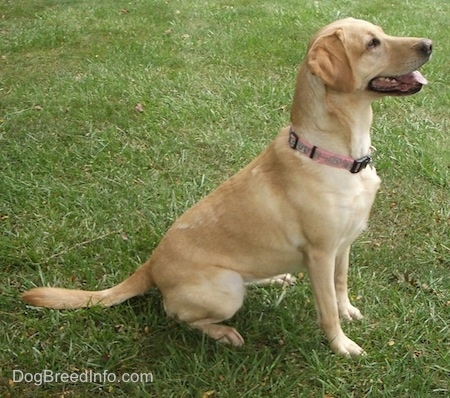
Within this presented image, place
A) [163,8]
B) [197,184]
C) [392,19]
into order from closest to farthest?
[197,184], [392,19], [163,8]

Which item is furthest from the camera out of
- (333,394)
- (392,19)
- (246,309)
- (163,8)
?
(163,8)

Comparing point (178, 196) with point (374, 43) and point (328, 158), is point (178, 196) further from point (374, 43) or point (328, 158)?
point (374, 43)

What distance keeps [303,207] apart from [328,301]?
487 mm

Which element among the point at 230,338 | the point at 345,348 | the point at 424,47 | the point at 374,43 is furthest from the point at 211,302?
the point at 424,47

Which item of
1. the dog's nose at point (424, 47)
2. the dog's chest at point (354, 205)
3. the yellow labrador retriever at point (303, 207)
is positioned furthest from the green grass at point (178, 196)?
the dog's nose at point (424, 47)

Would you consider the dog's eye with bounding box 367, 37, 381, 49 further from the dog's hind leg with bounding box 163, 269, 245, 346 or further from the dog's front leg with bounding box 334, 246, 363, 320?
the dog's hind leg with bounding box 163, 269, 245, 346

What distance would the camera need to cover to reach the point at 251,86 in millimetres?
5758

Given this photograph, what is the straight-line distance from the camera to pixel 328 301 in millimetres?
2832

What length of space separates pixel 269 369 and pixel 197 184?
1.82m

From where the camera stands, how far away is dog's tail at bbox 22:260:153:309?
9.67 feet

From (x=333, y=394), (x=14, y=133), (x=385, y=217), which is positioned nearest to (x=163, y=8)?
(x=14, y=133)

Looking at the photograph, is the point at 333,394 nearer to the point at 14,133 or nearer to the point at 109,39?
the point at 14,133

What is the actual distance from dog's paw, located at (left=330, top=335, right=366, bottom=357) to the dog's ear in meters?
1.23

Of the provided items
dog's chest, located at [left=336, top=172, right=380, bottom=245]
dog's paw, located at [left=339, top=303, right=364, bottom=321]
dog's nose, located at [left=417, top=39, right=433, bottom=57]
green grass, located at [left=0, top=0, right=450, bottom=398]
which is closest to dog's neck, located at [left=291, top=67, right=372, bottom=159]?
dog's chest, located at [left=336, top=172, right=380, bottom=245]
